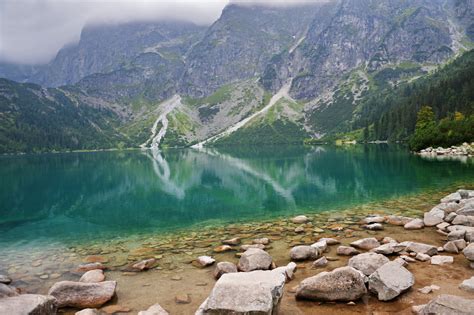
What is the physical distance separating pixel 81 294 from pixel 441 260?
17608 mm

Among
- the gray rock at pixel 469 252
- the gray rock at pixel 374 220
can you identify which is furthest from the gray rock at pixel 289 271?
the gray rock at pixel 374 220

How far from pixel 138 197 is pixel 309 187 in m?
27.9

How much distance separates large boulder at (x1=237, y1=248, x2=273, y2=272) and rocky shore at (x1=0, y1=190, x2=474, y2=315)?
0.05m

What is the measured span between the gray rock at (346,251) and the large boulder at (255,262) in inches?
185

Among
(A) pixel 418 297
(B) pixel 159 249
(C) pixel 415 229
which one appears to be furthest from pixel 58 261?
(C) pixel 415 229

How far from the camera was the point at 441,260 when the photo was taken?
1742 cm

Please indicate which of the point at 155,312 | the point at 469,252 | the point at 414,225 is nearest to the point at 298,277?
the point at 155,312

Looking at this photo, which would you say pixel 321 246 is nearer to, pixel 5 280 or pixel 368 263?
pixel 368 263

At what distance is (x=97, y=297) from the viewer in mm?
15453

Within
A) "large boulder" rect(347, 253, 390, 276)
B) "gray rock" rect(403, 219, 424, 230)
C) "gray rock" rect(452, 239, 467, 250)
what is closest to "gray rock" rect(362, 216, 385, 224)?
"gray rock" rect(403, 219, 424, 230)

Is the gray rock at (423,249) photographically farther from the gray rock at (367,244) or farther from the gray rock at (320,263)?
the gray rock at (320,263)

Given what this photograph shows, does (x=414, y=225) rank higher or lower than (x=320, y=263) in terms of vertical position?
lower

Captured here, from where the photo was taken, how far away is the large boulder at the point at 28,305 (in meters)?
11.0

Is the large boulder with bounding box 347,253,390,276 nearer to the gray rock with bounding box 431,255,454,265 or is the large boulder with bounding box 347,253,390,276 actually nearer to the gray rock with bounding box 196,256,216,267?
the gray rock with bounding box 431,255,454,265
